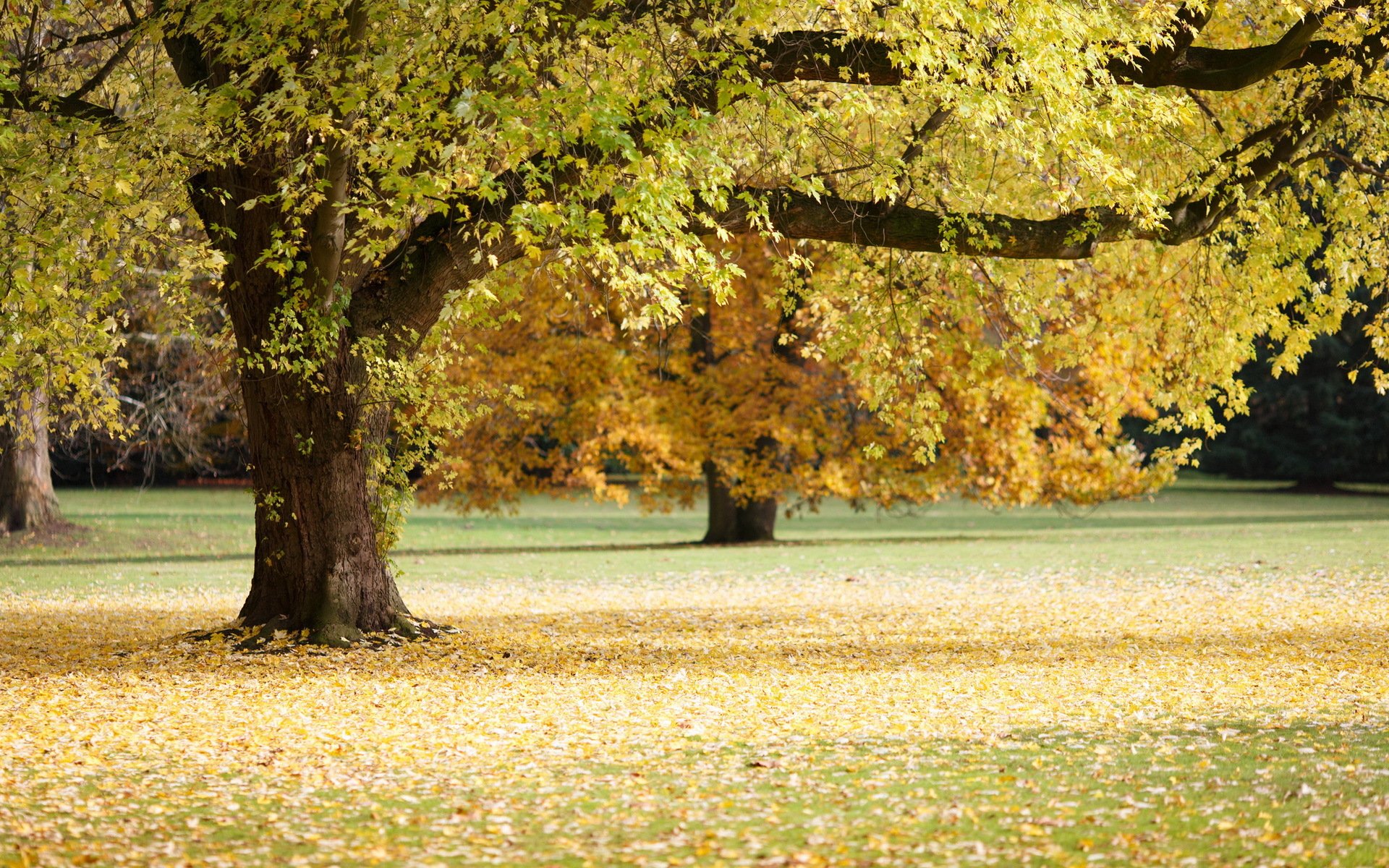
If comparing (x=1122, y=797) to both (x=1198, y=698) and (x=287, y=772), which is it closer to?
(x=1198, y=698)

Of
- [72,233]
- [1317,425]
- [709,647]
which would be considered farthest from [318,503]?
[1317,425]

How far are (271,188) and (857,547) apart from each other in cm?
1637

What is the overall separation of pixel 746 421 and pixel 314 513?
13286 millimetres

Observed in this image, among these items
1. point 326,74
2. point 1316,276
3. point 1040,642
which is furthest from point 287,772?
point 1316,276

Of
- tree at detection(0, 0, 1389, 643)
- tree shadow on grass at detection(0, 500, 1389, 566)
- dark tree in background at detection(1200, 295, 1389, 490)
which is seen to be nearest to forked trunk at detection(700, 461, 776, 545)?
tree shadow on grass at detection(0, 500, 1389, 566)

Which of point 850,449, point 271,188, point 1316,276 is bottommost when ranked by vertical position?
point 850,449

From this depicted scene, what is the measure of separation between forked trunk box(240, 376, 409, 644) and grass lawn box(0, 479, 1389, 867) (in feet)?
1.91

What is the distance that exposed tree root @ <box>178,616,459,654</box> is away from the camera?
36.1 feet

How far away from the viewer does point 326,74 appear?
9086mm

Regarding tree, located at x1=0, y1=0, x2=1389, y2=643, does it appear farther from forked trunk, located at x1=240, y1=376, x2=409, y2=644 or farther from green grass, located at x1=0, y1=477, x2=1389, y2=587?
green grass, located at x1=0, y1=477, x2=1389, y2=587

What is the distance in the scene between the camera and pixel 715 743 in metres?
7.58

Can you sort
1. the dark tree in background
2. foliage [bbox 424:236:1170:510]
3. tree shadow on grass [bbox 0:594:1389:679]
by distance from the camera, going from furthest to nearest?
the dark tree in background → foliage [bbox 424:236:1170:510] → tree shadow on grass [bbox 0:594:1389:679]

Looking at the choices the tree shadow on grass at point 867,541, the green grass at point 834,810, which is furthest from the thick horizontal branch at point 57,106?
the tree shadow on grass at point 867,541

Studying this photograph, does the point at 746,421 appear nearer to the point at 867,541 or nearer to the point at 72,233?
the point at 867,541
